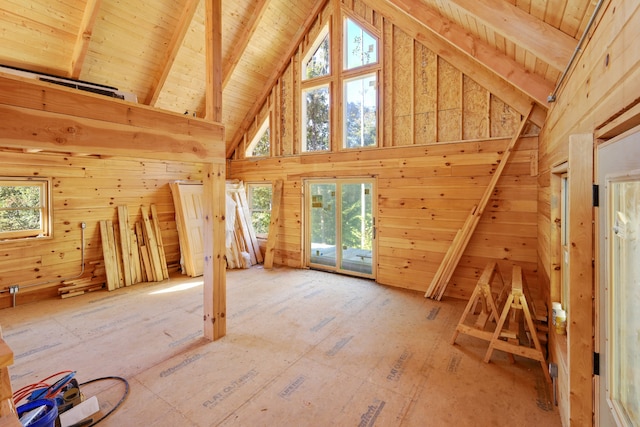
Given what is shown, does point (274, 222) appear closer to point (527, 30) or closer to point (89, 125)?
point (89, 125)

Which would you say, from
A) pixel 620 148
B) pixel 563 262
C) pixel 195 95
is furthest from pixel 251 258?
pixel 620 148

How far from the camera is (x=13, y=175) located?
175 inches

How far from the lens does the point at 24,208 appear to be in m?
4.62

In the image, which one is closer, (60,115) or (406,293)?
(60,115)

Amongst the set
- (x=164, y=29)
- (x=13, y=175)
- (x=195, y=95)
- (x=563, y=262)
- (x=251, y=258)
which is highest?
(x=164, y=29)

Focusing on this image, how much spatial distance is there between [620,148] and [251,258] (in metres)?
6.35

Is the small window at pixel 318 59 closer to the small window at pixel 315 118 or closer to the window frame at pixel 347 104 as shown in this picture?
the small window at pixel 315 118

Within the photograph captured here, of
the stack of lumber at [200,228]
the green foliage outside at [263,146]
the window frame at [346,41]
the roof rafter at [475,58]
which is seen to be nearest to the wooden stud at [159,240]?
the stack of lumber at [200,228]

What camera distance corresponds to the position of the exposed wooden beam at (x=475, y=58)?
3.22 m

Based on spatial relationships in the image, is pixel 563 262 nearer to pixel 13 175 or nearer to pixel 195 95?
pixel 195 95

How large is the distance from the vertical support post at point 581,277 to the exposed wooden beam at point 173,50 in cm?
504

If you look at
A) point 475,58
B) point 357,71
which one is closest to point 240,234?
point 357,71

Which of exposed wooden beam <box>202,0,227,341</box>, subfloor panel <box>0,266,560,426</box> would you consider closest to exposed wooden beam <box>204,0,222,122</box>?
exposed wooden beam <box>202,0,227,341</box>

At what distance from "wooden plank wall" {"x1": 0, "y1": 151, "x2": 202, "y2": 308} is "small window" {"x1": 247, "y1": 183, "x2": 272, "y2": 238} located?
190 cm
